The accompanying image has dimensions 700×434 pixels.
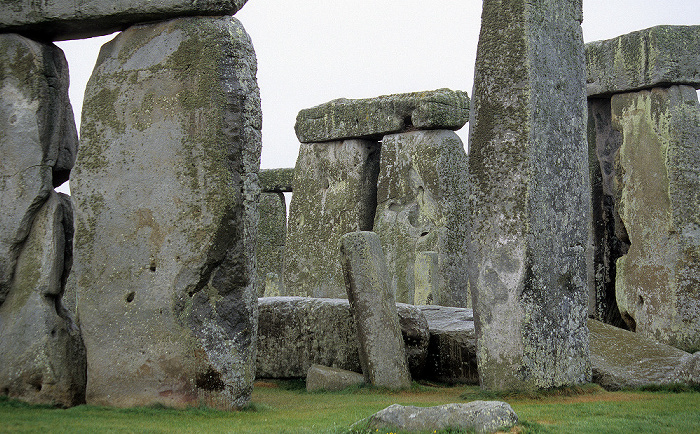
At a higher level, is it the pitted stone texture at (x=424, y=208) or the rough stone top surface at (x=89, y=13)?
the rough stone top surface at (x=89, y=13)

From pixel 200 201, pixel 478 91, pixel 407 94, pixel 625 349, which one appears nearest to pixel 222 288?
pixel 200 201

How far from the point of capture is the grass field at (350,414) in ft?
17.3

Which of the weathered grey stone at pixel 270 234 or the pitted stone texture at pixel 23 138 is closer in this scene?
the pitted stone texture at pixel 23 138

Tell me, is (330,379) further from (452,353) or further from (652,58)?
(652,58)

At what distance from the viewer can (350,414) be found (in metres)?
5.95

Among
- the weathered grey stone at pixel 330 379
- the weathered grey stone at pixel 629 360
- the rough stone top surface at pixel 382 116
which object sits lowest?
the weathered grey stone at pixel 330 379

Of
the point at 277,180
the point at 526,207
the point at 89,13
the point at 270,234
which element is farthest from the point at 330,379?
the point at 277,180

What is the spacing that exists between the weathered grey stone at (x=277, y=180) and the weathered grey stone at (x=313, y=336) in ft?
25.1

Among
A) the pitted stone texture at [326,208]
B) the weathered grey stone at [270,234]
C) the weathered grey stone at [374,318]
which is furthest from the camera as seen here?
the weathered grey stone at [270,234]

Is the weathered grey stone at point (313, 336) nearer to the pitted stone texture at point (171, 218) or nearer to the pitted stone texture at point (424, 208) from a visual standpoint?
the pitted stone texture at point (171, 218)

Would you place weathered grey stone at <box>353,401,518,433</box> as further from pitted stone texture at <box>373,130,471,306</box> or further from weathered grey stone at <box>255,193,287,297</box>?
weathered grey stone at <box>255,193,287,297</box>

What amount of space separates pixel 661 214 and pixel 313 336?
14.2 feet

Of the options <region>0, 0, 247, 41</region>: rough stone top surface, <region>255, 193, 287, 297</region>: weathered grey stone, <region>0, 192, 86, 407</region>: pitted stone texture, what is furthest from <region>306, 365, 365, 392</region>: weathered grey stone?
<region>255, 193, 287, 297</region>: weathered grey stone

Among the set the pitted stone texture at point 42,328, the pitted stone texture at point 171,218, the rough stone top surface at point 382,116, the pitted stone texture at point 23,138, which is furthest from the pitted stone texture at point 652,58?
the pitted stone texture at point 42,328
